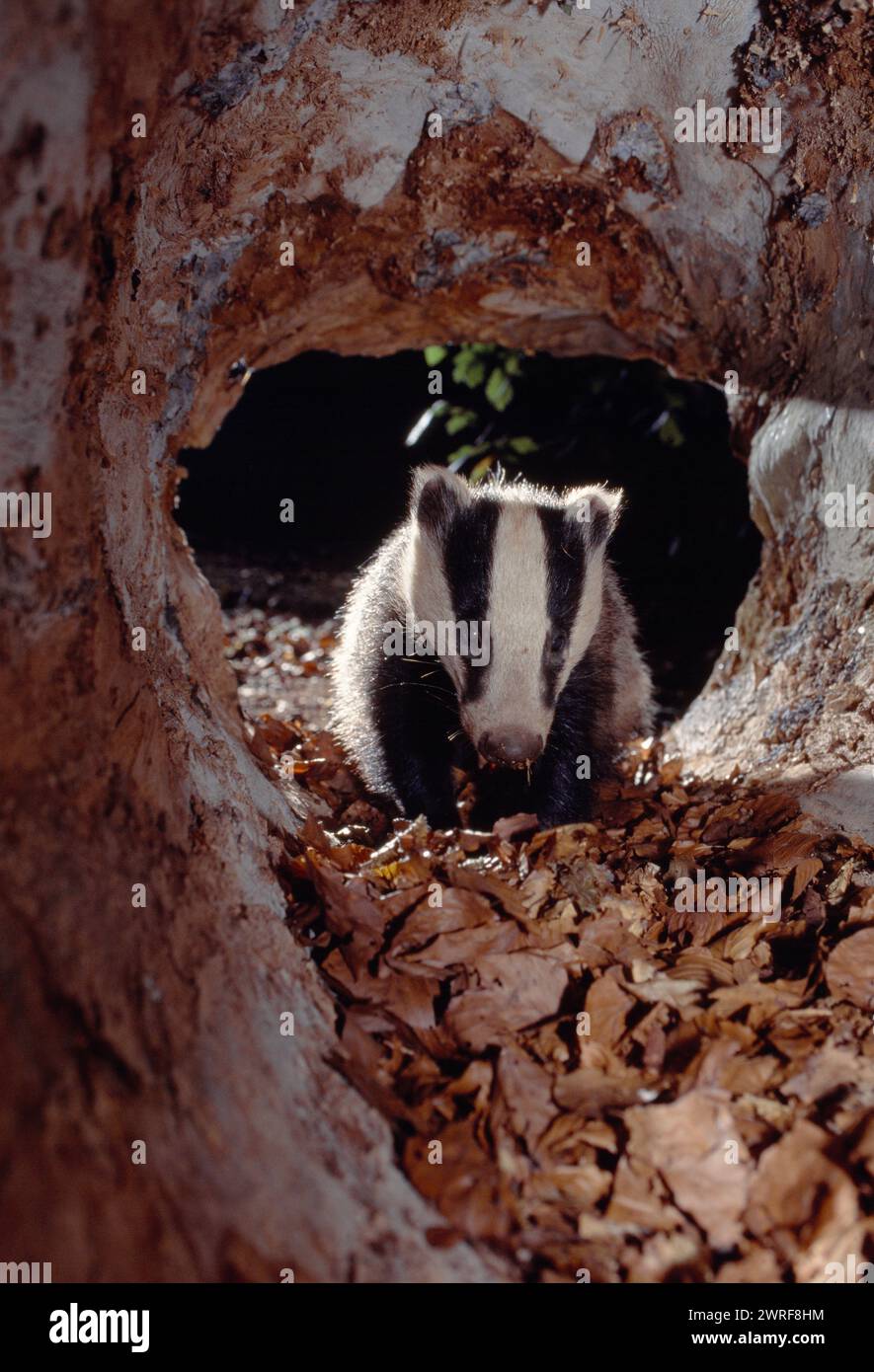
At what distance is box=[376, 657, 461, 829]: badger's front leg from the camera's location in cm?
302

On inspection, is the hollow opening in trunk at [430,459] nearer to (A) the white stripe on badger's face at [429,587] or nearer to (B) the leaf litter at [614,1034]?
(A) the white stripe on badger's face at [429,587]

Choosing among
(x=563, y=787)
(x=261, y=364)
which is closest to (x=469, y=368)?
(x=261, y=364)

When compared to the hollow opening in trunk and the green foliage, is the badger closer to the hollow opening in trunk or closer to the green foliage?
the hollow opening in trunk

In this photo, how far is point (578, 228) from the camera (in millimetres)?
3340

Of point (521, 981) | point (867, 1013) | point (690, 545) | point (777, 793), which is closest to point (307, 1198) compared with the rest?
point (521, 981)

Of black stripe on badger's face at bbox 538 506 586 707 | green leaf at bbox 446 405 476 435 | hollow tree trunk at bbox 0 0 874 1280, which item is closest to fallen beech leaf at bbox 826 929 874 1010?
A: hollow tree trunk at bbox 0 0 874 1280

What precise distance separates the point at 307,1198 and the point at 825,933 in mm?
1298

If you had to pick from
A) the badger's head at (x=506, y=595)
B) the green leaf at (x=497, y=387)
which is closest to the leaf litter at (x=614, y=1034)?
the badger's head at (x=506, y=595)

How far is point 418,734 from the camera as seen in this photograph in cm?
306

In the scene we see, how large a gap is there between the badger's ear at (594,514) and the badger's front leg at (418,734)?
2.07 feet

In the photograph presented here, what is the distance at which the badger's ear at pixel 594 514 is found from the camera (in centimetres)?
286

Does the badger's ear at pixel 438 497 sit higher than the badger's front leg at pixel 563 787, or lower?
higher

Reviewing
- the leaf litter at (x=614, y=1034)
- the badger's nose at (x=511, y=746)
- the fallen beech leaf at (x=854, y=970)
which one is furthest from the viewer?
the badger's nose at (x=511, y=746)
